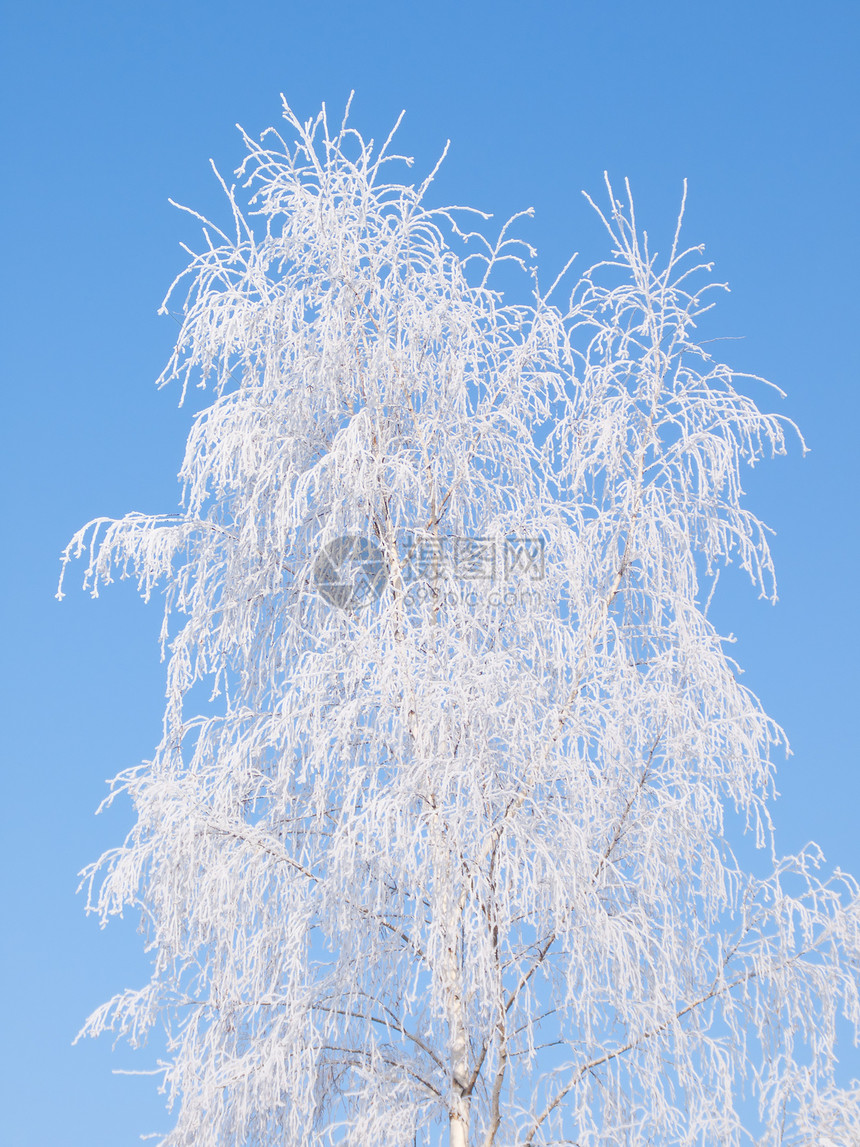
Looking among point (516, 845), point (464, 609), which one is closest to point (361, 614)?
point (464, 609)

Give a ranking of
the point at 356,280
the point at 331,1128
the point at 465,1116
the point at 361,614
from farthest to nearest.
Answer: the point at 356,280
the point at 361,614
the point at 465,1116
the point at 331,1128

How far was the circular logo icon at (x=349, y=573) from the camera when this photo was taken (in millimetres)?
5938

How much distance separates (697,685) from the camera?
5617mm

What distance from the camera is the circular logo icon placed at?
19.5 ft

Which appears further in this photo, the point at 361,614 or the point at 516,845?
the point at 361,614

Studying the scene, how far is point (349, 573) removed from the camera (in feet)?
19.6

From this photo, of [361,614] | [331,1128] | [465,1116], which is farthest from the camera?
[361,614]

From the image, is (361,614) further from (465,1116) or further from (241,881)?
(465,1116)

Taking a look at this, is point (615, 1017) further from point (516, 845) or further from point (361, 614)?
point (361, 614)

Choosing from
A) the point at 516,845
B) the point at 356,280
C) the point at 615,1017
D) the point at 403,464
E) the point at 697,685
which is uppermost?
the point at 356,280

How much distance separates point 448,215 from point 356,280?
0.60 m

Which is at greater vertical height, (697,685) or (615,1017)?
(697,685)

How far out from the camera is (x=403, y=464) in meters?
6.03

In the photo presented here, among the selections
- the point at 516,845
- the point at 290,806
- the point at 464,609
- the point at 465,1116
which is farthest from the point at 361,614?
the point at 465,1116
